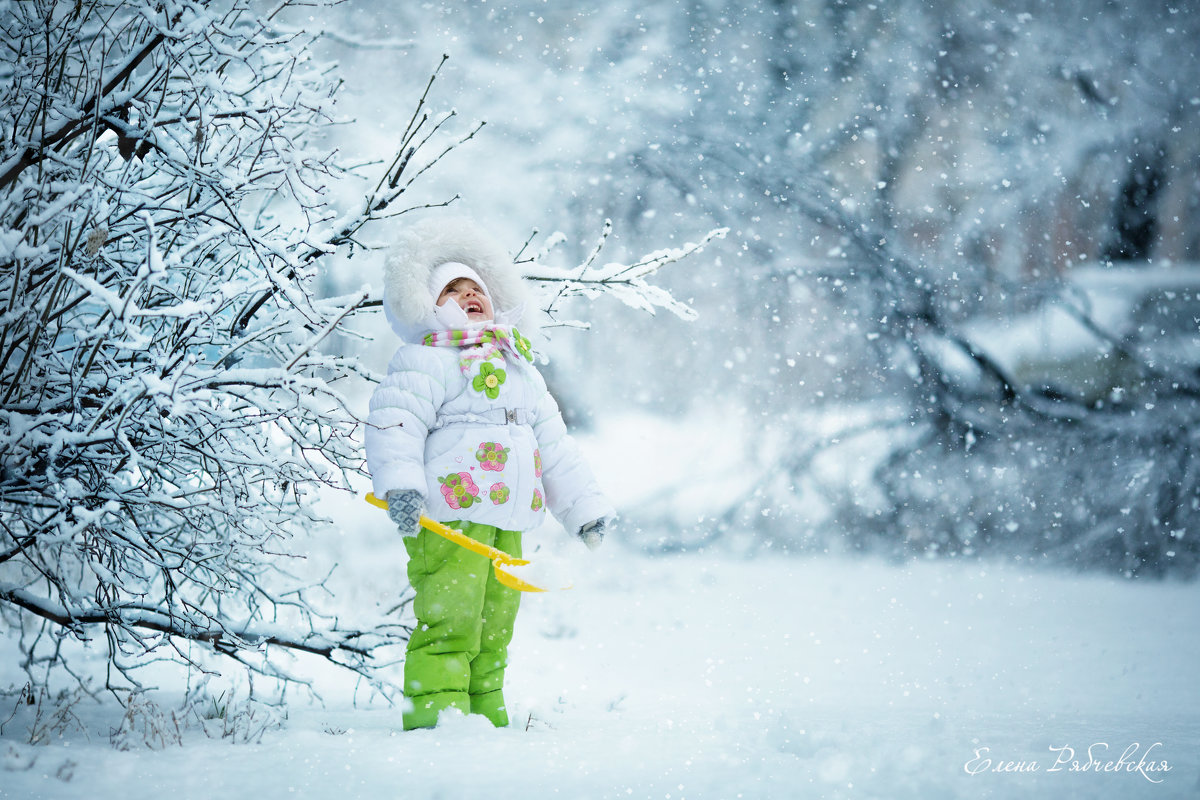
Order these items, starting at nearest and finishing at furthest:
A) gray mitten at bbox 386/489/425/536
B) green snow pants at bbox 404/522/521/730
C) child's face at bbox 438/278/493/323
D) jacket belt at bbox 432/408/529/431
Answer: gray mitten at bbox 386/489/425/536
green snow pants at bbox 404/522/521/730
jacket belt at bbox 432/408/529/431
child's face at bbox 438/278/493/323

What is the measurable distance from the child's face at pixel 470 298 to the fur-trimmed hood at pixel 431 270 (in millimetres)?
53

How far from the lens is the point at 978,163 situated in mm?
7941

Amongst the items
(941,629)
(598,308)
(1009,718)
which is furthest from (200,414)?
(598,308)

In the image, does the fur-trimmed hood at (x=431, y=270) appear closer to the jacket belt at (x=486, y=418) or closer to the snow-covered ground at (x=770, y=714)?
the jacket belt at (x=486, y=418)

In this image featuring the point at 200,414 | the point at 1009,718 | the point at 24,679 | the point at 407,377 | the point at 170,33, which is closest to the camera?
the point at 170,33

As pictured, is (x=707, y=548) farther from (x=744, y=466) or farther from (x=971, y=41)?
(x=971, y=41)

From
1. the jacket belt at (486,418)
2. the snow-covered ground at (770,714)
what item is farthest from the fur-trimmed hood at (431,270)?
the snow-covered ground at (770,714)

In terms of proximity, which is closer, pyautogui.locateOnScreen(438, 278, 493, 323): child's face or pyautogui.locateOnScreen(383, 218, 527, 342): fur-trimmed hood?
pyautogui.locateOnScreen(383, 218, 527, 342): fur-trimmed hood

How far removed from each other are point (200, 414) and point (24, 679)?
1.93 metres

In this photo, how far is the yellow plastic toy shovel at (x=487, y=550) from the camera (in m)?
2.59

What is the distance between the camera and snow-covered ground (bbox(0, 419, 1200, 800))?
2168mm

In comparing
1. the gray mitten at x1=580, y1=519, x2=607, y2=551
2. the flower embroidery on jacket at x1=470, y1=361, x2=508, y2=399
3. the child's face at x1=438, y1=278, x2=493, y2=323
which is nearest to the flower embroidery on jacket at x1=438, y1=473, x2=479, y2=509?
the flower embroidery on jacket at x1=470, y1=361, x2=508, y2=399

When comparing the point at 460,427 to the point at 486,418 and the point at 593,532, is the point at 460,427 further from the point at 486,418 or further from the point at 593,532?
the point at 593,532

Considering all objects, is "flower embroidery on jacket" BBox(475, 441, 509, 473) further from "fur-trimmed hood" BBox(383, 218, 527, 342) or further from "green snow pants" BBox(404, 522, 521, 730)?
"fur-trimmed hood" BBox(383, 218, 527, 342)
